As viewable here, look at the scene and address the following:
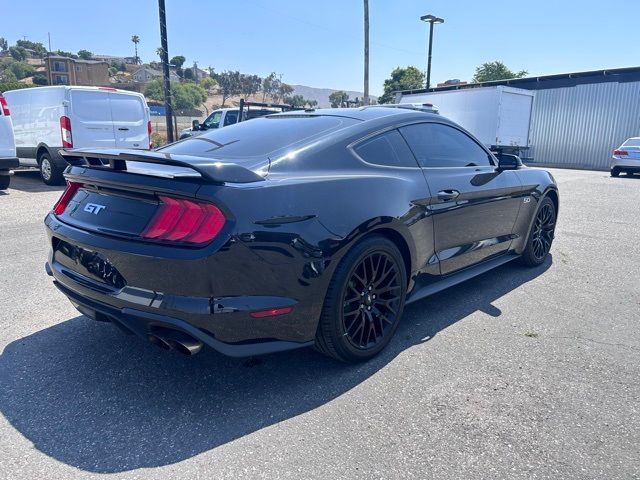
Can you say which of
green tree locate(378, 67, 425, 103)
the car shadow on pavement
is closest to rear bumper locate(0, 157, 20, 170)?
the car shadow on pavement

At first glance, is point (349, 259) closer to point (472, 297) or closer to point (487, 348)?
point (487, 348)

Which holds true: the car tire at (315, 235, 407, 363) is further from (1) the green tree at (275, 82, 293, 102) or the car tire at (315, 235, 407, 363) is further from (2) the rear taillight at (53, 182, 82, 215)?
(1) the green tree at (275, 82, 293, 102)

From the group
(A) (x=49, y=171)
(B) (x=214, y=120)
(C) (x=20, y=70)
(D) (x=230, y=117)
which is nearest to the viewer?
(A) (x=49, y=171)

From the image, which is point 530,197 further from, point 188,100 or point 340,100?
point 188,100

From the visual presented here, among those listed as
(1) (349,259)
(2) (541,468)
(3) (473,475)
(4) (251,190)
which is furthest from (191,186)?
(2) (541,468)

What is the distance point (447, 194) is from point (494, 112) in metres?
18.0

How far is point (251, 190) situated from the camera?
2426 mm

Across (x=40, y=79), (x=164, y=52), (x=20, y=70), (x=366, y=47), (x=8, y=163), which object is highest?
(x=20, y=70)

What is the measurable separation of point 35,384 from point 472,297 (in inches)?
130

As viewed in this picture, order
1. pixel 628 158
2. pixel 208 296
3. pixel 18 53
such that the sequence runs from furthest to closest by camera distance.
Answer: pixel 18 53, pixel 628 158, pixel 208 296

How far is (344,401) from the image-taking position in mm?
2629

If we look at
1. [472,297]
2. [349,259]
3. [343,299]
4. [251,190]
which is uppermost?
[251,190]

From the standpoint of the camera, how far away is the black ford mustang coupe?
92.4 inches

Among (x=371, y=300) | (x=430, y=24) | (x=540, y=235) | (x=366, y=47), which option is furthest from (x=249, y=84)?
(x=371, y=300)
